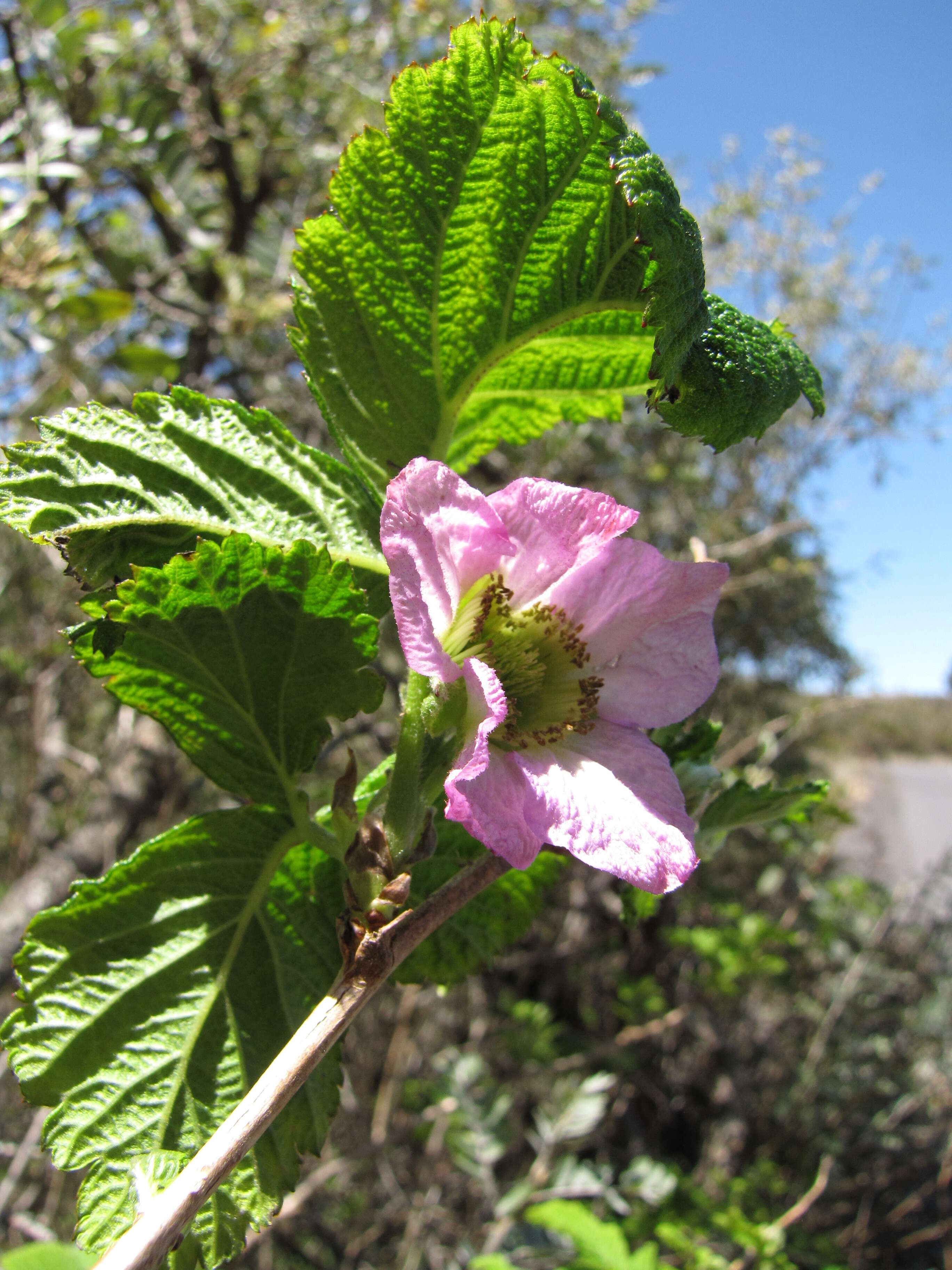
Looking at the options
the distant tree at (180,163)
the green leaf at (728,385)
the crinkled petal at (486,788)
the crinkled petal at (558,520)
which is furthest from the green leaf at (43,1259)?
the distant tree at (180,163)

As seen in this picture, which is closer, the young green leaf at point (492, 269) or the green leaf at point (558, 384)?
the young green leaf at point (492, 269)

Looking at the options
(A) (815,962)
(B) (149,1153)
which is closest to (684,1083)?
(A) (815,962)

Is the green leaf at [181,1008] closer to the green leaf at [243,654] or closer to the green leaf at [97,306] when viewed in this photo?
the green leaf at [243,654]

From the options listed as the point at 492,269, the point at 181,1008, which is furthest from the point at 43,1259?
the point at 492,269

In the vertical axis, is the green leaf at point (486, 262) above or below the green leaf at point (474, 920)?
above

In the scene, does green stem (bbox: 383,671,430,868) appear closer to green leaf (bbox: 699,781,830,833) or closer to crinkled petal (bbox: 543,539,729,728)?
crinkled petal (bbox: 543,539,729,728)

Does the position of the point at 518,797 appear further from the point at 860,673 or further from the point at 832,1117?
the point at 860,673
